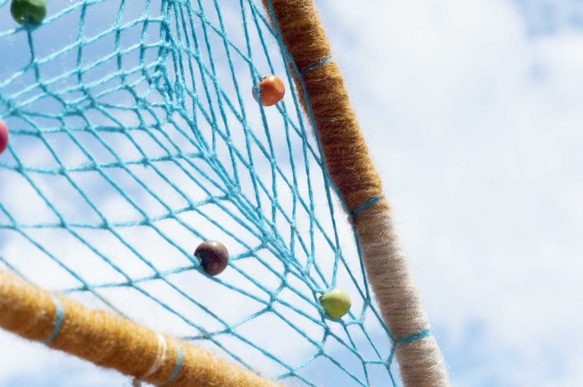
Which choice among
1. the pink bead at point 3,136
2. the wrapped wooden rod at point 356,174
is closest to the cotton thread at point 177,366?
the pink bead at point 3,136

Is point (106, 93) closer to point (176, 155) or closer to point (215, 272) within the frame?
point (176, 155)

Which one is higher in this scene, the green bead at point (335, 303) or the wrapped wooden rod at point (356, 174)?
the wrapped wooden rod at point (356, 174)

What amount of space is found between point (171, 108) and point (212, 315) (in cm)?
49

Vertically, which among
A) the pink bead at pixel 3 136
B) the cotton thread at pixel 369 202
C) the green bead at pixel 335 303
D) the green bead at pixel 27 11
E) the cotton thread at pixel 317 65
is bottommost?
the pink bead at pixel 3 136

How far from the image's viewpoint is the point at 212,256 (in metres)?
1.33

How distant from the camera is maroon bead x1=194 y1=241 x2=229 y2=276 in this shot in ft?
4.38

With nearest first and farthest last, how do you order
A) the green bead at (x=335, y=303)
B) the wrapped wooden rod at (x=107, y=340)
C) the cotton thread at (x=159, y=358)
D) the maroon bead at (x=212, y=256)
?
1. the wrapped wooden rod at (x=107, y=340)
2. the cotton thread at (x=159, y=358)
3. the maroon bead at (x=212, y=256)
4. the green bead at (x=335, y=303)

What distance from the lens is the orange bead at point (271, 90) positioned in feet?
5.37

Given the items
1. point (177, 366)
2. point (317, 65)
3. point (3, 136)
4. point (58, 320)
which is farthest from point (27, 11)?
point (317, 65)

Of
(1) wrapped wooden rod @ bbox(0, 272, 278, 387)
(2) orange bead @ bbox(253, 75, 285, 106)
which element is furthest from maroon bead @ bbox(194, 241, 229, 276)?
(2) orange bead @ bbox(253, 75, 285, 106)

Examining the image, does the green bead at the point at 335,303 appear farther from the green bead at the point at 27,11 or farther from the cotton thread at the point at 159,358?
the green bead at the point at 27,11

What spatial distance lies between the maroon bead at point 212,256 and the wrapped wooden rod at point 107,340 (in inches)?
6.4

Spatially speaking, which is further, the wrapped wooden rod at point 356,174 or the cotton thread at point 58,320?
the wrapped wooden rod at point 356,174

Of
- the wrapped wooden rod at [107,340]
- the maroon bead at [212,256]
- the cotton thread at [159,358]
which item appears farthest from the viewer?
the maroon bead at [212,256]
